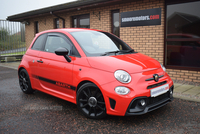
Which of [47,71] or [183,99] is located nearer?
[47,71]

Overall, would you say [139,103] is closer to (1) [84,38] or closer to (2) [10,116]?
(1) [84,38]

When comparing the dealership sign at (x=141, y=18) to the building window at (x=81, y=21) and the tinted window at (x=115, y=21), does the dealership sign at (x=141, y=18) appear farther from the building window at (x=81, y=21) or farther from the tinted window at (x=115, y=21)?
the building window at (x=81, y=21)

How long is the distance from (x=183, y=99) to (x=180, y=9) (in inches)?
135

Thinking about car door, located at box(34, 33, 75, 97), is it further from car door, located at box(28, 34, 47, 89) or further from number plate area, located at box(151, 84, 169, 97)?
number plate area, located at box(151, 84, 169, 97)

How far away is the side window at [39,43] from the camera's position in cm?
468

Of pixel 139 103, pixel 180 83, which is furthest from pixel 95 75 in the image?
pixel 180 83

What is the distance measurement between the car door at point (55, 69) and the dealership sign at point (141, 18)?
3978mm

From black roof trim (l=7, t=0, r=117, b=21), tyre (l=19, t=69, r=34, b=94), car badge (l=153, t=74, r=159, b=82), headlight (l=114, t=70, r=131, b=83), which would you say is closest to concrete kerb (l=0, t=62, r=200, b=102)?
car badge (l=153, t=74, r=159, b=82)

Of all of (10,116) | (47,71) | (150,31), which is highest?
(150,31)

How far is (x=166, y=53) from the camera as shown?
691 cm

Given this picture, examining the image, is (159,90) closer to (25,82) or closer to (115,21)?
(25,82)

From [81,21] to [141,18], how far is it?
3.70 meters

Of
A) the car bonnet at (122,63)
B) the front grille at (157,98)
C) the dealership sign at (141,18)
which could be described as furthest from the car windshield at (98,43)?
the dealership sign at (141,18)

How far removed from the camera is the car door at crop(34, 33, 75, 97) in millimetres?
3773
